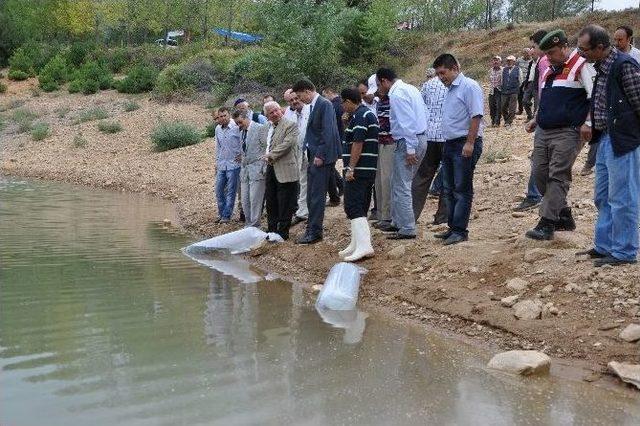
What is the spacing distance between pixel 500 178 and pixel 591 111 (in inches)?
178

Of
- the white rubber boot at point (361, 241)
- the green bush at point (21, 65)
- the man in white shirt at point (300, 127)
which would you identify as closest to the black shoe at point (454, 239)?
the white rubber boot at point (361, 241)

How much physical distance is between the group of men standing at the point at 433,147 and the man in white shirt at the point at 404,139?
0.4 inches

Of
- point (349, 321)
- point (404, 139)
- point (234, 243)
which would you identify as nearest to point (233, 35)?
point (234, 243)

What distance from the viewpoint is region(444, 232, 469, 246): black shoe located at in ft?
21.5

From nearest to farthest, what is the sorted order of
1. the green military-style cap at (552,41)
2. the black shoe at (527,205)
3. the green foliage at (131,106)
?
the green military-style cap at (552,41)
the black shoe at (527,205)
the green foliage at (131,106)

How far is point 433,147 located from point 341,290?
2006mm

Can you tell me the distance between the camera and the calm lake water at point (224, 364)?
3619mm

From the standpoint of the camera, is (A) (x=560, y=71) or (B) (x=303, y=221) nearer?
(A) (x=560, y=71)

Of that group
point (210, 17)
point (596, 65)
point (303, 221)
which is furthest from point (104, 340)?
point (210, 17)

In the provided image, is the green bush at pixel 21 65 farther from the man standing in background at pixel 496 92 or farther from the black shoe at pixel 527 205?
the black shoe at pixel 527 205

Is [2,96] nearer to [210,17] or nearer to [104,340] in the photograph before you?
[210,17]

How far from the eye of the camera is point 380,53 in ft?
95.7

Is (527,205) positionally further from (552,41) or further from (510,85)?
(510,85)

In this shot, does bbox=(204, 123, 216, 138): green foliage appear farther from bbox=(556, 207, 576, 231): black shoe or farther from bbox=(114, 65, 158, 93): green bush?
bbox=(556, 207, 576, 231): black shoe
